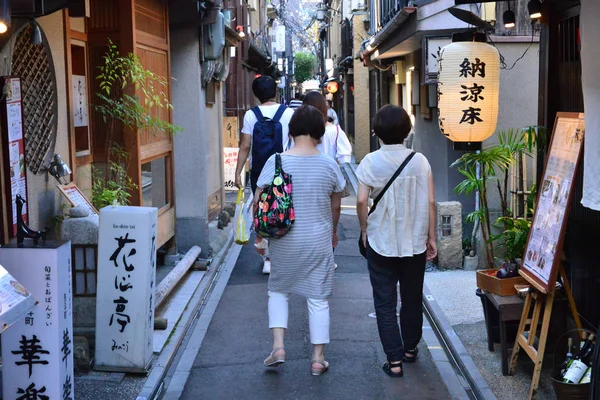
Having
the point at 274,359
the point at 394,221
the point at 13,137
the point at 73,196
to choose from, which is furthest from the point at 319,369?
the point at 13,137

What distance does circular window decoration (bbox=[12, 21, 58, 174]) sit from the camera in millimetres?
6793

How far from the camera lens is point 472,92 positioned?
9016 mm

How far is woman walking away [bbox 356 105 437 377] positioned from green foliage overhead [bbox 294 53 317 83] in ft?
270

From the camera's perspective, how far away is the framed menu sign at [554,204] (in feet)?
19.6

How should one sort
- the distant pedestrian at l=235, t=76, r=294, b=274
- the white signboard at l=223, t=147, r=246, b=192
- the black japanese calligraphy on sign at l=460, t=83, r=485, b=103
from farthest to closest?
the white signboard at l=223, t=147, r=246, b=192 < the distant pedestrian at l=235, t=76, r=294, b=274 < the black japanese calligraphy on sign at l=460, t=83, r=485, b=103

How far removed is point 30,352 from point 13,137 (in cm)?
183

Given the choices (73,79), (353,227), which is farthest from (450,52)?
(353,227)

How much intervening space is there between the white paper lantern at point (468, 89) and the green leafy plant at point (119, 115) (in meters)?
3.35

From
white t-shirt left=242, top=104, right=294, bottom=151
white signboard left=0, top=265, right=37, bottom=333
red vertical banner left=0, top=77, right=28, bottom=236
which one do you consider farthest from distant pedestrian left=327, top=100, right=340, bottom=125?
white signboard left=0, top=265, right=37, bottom=333

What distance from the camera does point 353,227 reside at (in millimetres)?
16156

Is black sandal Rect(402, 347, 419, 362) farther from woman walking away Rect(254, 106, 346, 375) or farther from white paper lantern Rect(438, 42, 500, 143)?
white paper lantern Rect(438, 42, 500, 143)

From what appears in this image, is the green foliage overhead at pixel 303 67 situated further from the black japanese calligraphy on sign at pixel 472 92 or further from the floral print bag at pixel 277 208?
the floral print bag at pixel 277 208

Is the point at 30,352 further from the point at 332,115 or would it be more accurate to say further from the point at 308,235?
the point at 332,115

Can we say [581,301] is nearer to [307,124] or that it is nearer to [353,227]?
[307,124]
